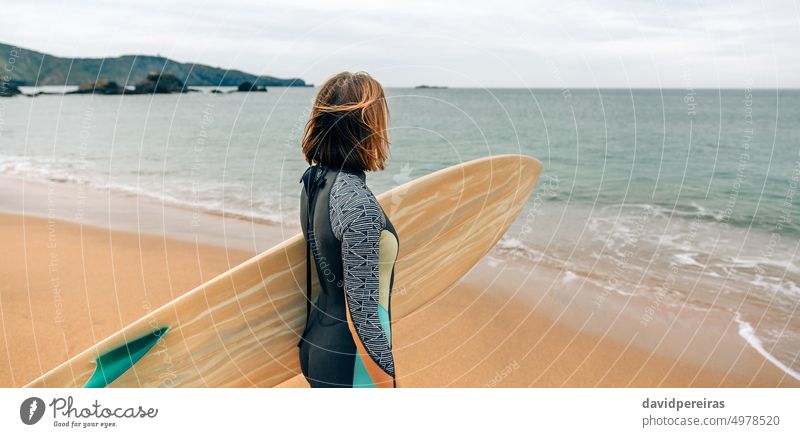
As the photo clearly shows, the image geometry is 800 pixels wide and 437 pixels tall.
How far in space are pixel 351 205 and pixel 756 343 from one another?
126 inches

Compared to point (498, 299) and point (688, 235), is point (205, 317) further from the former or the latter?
point (688, 235)

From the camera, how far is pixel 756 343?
354cm

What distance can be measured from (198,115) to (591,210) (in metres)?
20.8

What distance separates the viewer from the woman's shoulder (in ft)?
4.56

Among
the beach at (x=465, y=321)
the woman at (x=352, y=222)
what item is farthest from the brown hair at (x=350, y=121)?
the beach at (x=465, y=321)

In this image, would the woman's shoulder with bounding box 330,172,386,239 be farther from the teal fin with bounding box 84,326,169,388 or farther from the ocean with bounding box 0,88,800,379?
the teal fin with bounding box 84,326,169,388

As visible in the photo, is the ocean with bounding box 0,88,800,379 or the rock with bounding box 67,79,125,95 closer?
the ocean with bounding box 0,88,800,379

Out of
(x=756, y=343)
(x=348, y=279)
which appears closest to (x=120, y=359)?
(x=348, y=279)

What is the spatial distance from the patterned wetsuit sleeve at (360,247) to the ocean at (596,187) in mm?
762

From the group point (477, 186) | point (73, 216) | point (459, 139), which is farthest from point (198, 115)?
point (477, 186)

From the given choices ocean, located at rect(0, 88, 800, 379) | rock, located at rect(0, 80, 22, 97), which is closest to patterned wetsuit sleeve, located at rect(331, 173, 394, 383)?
ocean, located at rect(0, 88, 800, 379)

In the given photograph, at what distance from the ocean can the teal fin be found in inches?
52.2

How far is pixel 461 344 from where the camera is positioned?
3361 mm

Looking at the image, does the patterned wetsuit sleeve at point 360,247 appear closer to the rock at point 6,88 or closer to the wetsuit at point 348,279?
the wetsuit at point 348,279
